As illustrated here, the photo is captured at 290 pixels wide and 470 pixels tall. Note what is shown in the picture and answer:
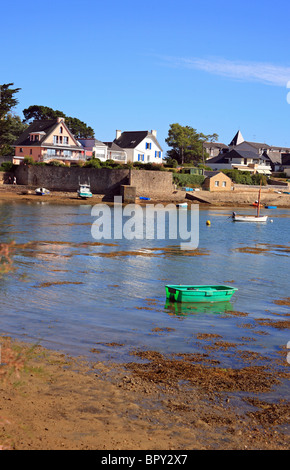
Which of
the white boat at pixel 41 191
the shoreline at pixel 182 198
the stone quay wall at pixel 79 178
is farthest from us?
the stone quay wall at pixel 79 178

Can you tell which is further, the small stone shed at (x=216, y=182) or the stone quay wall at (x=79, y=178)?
the small stone shed at (x=216, y=182)

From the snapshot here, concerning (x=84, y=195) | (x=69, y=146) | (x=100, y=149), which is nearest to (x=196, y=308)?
(x=84, y=195)

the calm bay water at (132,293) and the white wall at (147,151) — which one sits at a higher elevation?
the white wall at (147,151)

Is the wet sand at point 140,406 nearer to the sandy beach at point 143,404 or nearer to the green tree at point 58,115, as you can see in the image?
the sandy beach at point 143,404

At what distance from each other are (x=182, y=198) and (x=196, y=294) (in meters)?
64.6

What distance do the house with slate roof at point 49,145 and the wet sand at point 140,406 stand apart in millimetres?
74390

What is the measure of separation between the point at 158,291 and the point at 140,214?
43.2 meters

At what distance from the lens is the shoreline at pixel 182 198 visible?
7450 cm

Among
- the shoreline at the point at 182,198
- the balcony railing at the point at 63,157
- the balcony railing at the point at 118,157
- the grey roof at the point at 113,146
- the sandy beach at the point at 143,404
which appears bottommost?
the sandy beach at the point at 143,404

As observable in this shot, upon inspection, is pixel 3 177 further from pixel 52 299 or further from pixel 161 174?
pixel 52 299

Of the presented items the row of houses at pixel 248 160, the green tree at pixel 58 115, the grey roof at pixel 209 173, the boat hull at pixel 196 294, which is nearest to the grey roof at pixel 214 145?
the row of houses at pixel 248 160

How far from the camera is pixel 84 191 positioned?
76625 millimetres

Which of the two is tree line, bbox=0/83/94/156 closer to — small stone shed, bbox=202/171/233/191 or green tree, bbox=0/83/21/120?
green tree, bbox=0/83/21/120

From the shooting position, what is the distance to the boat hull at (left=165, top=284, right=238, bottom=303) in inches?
766
